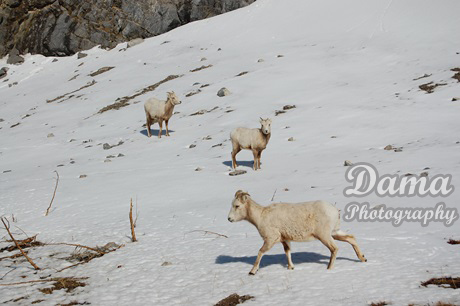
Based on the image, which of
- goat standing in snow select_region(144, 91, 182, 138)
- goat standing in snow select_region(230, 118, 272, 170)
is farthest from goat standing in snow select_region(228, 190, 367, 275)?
goat standing in snow select_region(144, 91, 182, 138)

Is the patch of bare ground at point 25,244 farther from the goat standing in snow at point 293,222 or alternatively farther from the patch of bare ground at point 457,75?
the patch of bare ground at point 457,75

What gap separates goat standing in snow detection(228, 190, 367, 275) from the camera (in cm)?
809

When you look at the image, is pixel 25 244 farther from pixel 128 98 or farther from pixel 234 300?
pixel 128 98

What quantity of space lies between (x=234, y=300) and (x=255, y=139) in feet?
39.5

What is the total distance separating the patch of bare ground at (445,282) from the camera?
6632mm

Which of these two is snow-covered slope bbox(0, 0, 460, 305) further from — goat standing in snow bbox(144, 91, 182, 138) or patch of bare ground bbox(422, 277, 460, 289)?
goat standing in snow bbox(144, 91, 182, 138)

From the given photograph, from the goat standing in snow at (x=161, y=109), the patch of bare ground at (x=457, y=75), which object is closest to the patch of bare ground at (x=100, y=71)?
the goat standing in snow at (x=161, y=109)

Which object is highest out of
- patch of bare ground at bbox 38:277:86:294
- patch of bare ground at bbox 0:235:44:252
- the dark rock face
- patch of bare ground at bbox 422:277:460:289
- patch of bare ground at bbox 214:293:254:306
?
the dark rock face

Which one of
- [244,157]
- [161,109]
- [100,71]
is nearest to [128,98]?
[161,109]

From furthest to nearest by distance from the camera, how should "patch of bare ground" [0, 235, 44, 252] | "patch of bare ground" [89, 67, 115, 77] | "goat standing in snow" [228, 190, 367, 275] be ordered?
"patch of bare ground" [89, 67, 115, 77] → "patch of bare ground" [0, 235, 44, 252] → "goat standing in snow" [228, 190, 367, 275]

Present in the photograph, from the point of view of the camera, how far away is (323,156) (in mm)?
19109

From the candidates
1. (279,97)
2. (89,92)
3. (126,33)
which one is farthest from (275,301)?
(126,33)

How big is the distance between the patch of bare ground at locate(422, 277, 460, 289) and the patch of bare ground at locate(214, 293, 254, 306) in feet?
9.95

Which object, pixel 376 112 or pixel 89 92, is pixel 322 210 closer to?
pixel 376 112
